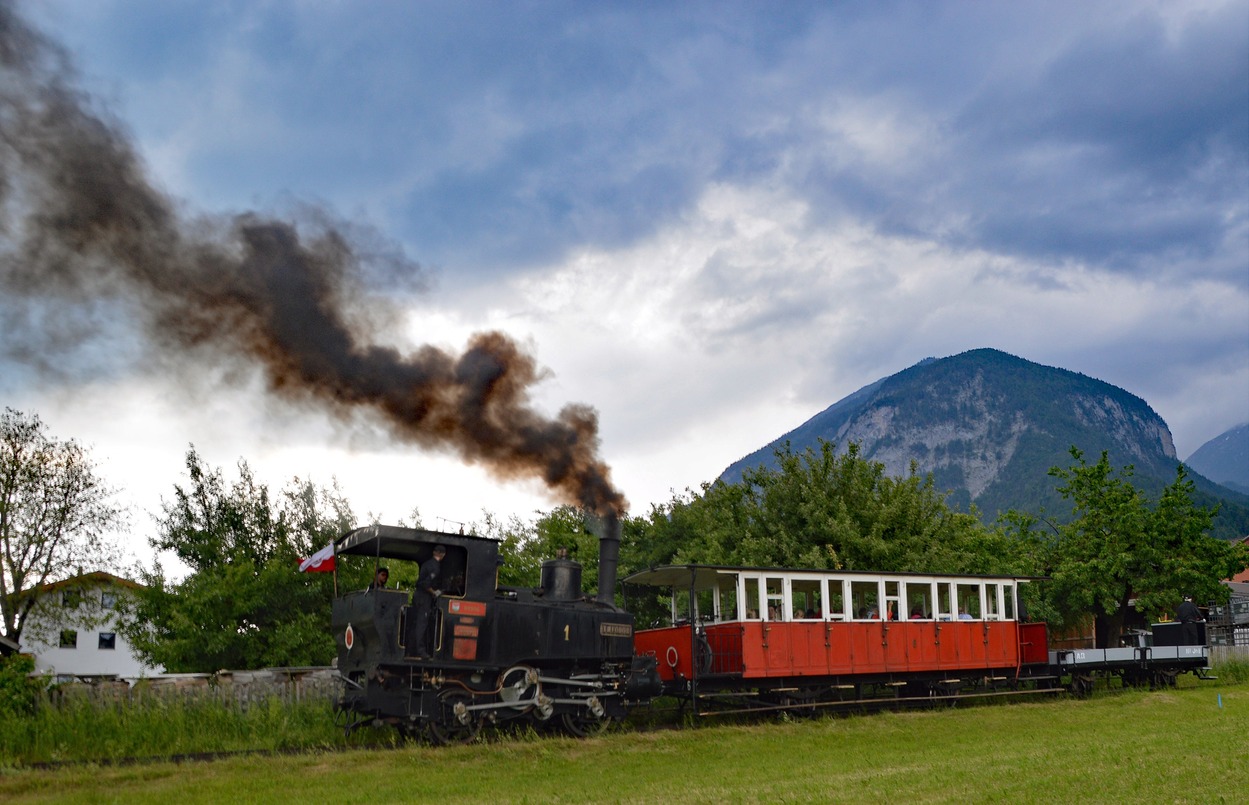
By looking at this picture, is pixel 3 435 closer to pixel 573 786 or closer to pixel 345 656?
pixel 345 656

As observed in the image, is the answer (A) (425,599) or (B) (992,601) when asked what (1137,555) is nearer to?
(B) (992,601)

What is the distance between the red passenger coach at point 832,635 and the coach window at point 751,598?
0.08 ft

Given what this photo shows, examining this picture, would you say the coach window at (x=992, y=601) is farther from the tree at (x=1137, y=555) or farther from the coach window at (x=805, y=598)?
the tree at (x=1137, y=555)

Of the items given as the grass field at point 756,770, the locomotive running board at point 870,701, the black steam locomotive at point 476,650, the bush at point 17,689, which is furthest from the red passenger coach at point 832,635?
the bush at point 17,689

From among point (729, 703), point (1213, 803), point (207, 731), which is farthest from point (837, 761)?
point (207, 731)

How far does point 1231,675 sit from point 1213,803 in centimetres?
2136

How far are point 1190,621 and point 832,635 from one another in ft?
43.2

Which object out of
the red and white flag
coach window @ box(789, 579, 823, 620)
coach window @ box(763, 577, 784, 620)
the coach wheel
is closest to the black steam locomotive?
the red and white flag

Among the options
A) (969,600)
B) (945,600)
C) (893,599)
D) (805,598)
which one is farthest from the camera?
(969,600)

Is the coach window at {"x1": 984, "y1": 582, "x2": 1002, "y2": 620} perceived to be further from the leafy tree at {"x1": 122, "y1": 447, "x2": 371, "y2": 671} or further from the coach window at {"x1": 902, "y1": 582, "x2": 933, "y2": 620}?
the leafy tree at {"x1": 122, "y1": 447, "x2": 371, "y2": 671}

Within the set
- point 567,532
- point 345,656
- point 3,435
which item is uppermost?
point 3,435

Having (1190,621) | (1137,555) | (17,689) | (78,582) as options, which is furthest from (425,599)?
(78,582)

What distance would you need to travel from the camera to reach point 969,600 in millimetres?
22688

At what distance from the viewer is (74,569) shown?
129 feet
